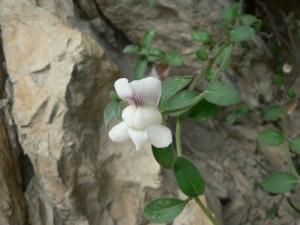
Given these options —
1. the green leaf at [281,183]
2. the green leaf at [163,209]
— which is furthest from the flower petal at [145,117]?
the green leaf at [281,183]

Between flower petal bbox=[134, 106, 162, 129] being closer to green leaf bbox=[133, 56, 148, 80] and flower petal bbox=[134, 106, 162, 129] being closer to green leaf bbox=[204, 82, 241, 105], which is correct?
green leaf bbox=[204, 82, 241, 105]

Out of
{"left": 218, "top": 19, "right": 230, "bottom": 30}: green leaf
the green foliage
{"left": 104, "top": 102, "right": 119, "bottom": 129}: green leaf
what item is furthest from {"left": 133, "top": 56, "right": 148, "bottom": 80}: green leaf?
the green foliage

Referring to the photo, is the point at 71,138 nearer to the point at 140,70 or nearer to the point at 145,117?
the point at 140,70

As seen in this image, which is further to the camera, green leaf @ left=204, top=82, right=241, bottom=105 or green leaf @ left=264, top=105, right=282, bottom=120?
green leaf @ left=264, top=105, right=282, bottom=120

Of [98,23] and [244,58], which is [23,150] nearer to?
[98,23]

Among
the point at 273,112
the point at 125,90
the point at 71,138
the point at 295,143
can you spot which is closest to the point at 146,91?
the point at 125,90

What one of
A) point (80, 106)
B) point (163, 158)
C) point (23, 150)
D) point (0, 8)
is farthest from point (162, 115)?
point (0, 8)
